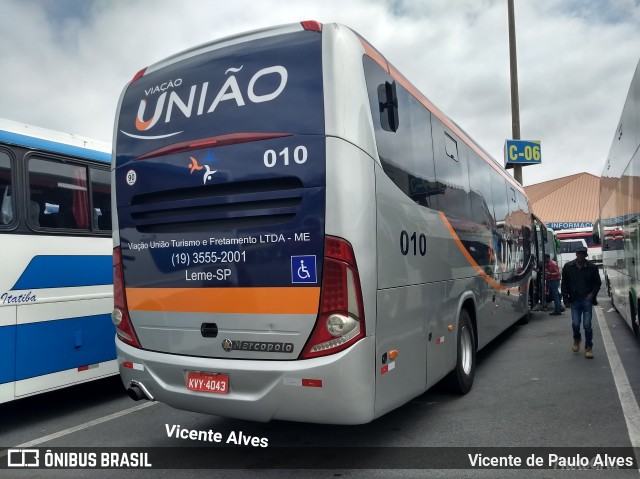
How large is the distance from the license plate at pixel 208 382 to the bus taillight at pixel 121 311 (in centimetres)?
80

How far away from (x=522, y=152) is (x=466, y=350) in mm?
15254

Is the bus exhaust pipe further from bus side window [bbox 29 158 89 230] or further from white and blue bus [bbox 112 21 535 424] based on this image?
bus side window [bbox 29 158 89 230]

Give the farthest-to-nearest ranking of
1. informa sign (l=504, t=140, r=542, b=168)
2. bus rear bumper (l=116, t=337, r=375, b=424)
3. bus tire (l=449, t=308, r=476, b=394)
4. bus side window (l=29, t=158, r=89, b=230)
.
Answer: informa sign (l=504, t=140, r=542, b=168) → bus tire (l=449, t=308, r=476, b=394) → bus side window (l=29, t=158, r=89, b=230) → bus rear bumper (l=116, t=337, r=375, b=424)

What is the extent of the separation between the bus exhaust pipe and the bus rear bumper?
463 millimetres

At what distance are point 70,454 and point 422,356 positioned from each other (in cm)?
332

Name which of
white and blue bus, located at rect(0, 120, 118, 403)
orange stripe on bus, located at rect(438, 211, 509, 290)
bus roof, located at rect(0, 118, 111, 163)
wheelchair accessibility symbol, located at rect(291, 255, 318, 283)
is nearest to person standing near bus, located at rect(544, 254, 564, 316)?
orange stripe on bus, located at rect(438, 211, 509, 290)

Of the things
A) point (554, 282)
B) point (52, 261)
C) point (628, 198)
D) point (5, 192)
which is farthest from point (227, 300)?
point (554, 282)

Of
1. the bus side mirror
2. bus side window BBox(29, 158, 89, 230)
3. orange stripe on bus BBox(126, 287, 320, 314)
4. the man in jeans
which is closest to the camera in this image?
orange stripe on bus BBox(126, 287, 320, 314)

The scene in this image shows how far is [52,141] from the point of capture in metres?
6.22

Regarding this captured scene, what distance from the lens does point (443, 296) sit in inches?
221

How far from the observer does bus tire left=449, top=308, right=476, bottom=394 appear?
20.2 feet

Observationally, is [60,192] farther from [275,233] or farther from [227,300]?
[275,233]

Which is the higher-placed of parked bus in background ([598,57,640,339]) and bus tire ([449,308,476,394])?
Answer: parked bus in background ([598,57,640,339])

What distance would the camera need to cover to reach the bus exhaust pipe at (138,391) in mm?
4625
